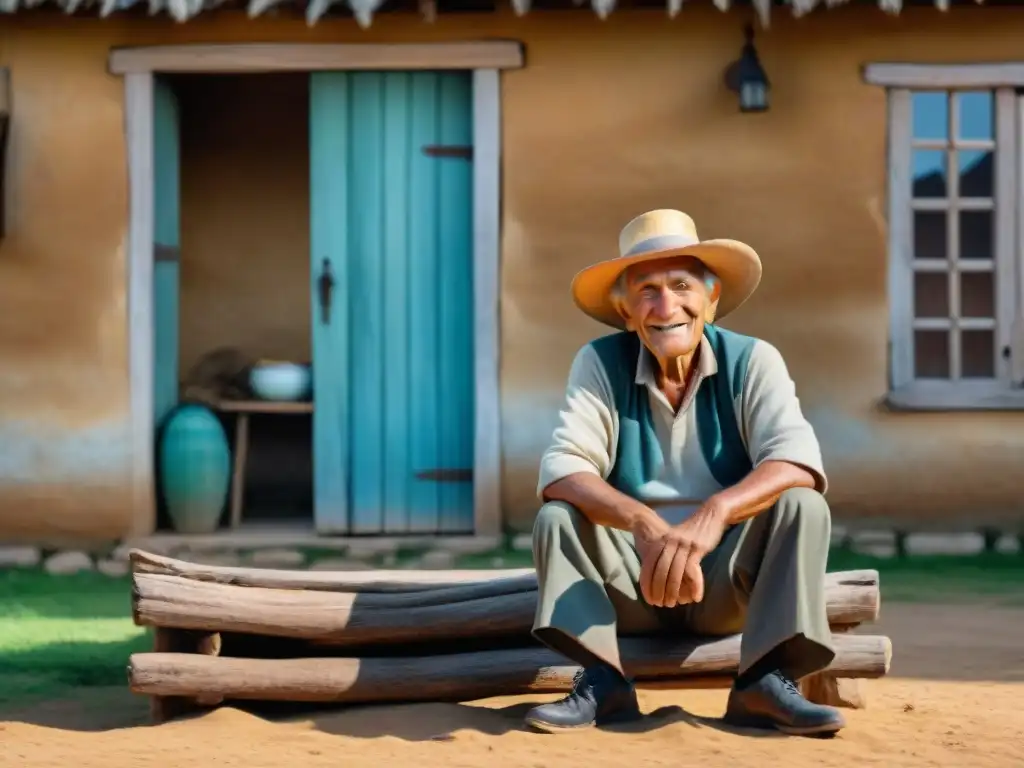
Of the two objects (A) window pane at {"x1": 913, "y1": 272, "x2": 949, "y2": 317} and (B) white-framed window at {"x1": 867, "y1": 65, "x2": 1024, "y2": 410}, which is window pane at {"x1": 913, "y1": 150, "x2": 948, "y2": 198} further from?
(A) window pane at {"x1": 913, "y1": 272, "x2": 949, "y2": 317}

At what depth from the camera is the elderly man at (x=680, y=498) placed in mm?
3994

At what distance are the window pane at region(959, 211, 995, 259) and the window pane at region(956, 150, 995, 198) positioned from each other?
120mm

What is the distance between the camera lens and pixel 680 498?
4.22 metres

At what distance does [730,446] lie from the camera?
4.26 metres

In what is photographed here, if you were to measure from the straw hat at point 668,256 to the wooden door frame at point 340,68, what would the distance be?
3.73 meters

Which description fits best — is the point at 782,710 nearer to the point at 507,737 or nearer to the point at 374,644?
the point at 507,737

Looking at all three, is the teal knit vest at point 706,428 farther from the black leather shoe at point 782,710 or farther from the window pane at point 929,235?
the window pane at point 929,235

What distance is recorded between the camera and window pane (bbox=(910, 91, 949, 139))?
8.31 metres

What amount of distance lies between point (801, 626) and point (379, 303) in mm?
4918

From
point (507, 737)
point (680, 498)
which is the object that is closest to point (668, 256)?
point (680, 498)

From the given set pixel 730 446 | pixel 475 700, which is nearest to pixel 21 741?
pixel 475 700

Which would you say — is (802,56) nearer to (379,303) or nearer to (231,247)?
(379,303)

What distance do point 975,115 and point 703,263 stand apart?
4.60 m

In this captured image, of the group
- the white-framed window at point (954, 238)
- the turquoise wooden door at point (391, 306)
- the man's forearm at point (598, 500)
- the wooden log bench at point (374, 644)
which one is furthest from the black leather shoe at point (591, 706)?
the white-framed window at point (954, 238)
